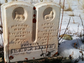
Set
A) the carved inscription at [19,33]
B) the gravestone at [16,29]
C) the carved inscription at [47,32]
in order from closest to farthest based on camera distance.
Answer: the gravestone at [16,29], the carved inscription at [19,33], the carved inscription at [47,32]

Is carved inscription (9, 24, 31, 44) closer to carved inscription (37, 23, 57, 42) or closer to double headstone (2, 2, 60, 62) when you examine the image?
double headstone (2, 2, 60, 62)

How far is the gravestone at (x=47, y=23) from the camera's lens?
1.99m

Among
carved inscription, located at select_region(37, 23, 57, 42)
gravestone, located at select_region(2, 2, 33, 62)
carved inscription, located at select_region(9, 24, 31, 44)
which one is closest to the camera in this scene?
gravestone, located at select_region(2, 2, 33, 62)

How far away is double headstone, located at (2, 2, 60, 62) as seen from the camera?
1.86 metres

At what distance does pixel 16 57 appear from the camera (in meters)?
2.04

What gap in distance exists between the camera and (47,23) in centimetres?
210

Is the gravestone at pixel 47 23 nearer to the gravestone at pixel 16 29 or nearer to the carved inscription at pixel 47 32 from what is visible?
the carved inscription at pixel 47 32

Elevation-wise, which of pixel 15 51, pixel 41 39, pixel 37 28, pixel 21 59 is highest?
pixel 37 28

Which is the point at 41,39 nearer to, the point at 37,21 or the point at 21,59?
the point at 37,21

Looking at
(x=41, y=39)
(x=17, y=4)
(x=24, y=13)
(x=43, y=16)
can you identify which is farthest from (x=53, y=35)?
(x=17, y=4)

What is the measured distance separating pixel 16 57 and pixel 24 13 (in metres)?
0.89

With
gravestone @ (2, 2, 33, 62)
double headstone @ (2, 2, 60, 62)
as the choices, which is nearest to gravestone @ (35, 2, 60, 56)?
double headstone @ (2, 2, 60, 62)

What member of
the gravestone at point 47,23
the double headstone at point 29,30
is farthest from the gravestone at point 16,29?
the gravestone at point 47,23

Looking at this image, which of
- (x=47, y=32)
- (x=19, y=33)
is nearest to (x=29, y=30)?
(x=19, y=33)
